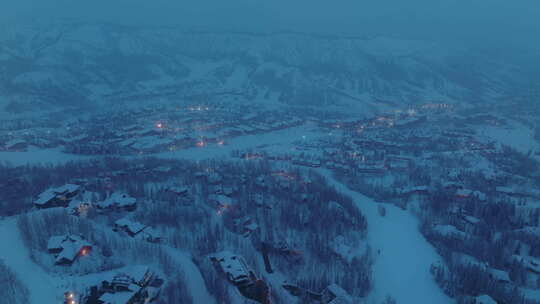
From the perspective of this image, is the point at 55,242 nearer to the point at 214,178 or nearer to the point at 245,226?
the point at 245,226

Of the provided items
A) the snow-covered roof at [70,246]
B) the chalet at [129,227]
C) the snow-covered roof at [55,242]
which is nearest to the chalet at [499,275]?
the chalet at [129,227]

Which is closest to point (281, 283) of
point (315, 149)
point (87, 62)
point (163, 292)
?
point (163, 292)

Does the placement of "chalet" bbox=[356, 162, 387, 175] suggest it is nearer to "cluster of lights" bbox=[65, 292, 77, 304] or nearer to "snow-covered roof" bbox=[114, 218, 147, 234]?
"snow-covered roof" bbox=[114, 218, 147, 234]

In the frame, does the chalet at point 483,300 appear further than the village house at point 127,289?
Yes

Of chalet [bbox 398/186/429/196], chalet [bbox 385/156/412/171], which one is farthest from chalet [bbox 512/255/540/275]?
chalet [bbox 385/156/412/171]

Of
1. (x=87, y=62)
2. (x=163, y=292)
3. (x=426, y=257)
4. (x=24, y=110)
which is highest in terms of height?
(x=87, y=62)

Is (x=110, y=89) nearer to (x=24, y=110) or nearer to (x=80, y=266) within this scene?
(x=24, y=110)

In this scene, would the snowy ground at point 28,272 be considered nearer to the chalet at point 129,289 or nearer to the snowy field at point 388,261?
the snowy field at point 388,261
